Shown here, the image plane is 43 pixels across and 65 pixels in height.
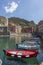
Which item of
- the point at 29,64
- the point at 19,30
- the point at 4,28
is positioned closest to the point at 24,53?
the point at 29,64

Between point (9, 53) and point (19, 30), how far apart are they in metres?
67.9

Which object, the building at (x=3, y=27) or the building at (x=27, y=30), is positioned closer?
the building at (x=3, y=27)

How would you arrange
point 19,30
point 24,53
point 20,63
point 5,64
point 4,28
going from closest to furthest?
point 5,64 → point 20,63 → point 24,53 → point 4,28 → point 19,30

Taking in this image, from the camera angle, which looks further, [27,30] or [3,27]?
[27,30]

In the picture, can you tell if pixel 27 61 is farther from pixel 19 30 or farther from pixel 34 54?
pixel 19 30

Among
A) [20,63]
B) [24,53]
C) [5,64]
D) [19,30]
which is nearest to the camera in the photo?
[5,64]

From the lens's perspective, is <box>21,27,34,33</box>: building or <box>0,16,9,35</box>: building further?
<box>21,27,34,33</box>: building

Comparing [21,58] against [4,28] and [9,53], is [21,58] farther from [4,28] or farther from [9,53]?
[4,28]

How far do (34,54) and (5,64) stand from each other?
2880 mm

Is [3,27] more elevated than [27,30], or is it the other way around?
[3,27]

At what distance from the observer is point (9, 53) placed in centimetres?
1622

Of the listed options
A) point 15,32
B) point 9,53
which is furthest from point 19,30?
point 9,53

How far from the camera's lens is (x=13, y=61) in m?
15.4

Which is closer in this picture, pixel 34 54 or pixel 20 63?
pixel 20 63
